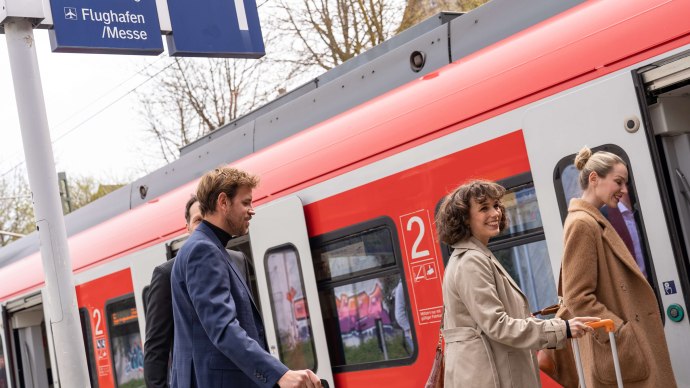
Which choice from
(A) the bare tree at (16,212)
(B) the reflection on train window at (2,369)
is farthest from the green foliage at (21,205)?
(B) the reflection on train window at (2,369)

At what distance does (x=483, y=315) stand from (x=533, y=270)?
140cm

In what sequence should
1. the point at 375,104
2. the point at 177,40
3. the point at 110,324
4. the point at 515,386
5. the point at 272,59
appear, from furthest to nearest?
the point at 272,59
the point at 110,324
the point at 177,40
the point at 375,104
the point at 515,386

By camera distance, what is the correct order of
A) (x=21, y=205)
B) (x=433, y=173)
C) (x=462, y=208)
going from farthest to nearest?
(x=21, y=205) → (x=433, y=173) → (x=462, y=208)

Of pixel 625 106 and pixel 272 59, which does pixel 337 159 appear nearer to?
pixel 625 106

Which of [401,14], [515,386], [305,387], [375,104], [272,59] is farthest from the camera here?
[272,59]

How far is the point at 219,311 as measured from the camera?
3.77 metres

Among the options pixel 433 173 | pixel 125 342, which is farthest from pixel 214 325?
pixel 125 342

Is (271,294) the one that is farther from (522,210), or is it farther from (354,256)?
(522,210)

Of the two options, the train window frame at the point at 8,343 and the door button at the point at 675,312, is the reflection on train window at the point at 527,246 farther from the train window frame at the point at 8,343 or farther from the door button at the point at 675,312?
the train window frame at the point at 8,343

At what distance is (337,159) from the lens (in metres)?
6.63

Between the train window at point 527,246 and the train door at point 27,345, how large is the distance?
300 inches

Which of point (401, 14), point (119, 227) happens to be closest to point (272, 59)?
point (401, 14)

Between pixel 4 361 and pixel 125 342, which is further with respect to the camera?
pixel 4 361

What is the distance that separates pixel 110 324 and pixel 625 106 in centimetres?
624
